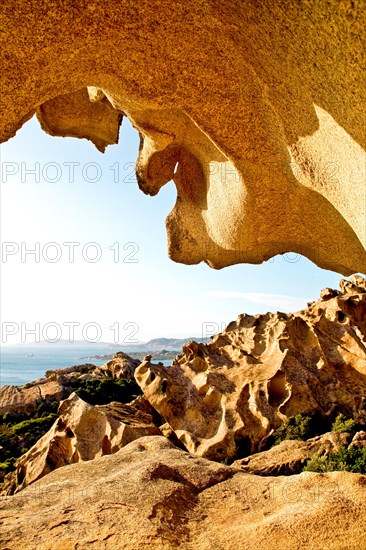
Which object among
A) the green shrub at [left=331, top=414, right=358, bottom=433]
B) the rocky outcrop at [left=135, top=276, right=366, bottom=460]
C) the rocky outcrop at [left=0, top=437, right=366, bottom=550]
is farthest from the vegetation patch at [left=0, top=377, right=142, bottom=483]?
the rocky outcrop at [left=0, top=437, right=366, bottom=550]

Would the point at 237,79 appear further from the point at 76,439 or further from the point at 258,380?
the point at 258,380

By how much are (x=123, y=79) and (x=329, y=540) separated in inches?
159

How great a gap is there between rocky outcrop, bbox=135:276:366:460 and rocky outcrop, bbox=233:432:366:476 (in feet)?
5.95

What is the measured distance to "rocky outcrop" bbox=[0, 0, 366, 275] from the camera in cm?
232

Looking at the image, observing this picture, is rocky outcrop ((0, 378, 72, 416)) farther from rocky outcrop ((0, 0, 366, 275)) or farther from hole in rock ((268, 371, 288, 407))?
rocky outcrop ((0, 0, 366, 275))

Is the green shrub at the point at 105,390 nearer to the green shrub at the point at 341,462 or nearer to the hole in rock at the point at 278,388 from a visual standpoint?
the hole in rock at the point at 278,388

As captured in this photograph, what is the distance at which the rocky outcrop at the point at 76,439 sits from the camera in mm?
8969

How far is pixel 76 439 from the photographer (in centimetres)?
935

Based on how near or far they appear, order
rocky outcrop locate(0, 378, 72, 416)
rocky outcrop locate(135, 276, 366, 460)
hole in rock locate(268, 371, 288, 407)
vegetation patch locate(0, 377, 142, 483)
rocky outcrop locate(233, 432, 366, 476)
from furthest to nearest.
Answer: rocky outcrop locate(0, 378, 72, 416), vegetation patch locate(0, 377, 142, 483), hole in rock locate(268, 371, 288, 407), rocky outcrop locate(135, 276, 366, 460), rocky outcrop locate(233, 432, 366, 476)

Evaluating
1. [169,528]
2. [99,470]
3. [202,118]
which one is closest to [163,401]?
[99,470]

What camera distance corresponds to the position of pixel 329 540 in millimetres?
2895

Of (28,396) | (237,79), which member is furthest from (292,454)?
(28,396)

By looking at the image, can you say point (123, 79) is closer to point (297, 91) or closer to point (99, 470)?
point (297, 91)

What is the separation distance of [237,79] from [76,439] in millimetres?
8649
